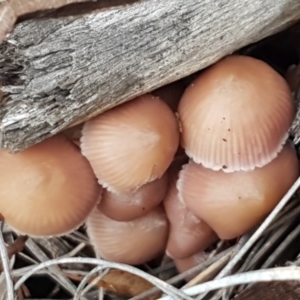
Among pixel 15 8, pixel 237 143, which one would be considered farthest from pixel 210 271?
pixel 15 8

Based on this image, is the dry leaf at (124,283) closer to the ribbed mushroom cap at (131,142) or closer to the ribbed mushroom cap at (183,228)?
the ribbed mushroom cap at (183,228)

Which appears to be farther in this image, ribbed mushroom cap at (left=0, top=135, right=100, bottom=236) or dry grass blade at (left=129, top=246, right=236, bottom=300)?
dry grass blade at (left=129, top=246, right=236, bottom=300)

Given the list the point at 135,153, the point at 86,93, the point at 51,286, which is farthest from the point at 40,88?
the point at 51,286

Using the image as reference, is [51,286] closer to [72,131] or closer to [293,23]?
[72,131]

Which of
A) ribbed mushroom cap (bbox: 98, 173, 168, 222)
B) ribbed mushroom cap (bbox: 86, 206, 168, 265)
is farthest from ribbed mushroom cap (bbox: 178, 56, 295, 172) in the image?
ribbed mushroom cap (bbox: 86, 206, 168, 265)

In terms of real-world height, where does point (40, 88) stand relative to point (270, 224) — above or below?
above

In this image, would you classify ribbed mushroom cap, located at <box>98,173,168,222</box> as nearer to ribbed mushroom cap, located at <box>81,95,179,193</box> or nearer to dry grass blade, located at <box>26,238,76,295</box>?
ribbed mushroom cap, located at <box>81,95,179,193</box>
